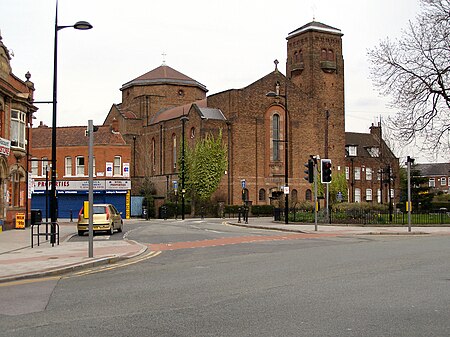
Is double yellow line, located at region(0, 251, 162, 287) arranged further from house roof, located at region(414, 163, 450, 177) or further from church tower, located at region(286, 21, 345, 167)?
house roof, located at region(414, 163, 450, 177)

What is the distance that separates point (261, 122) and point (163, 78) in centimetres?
1972

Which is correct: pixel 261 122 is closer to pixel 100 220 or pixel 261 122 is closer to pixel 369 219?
pixel 369 219

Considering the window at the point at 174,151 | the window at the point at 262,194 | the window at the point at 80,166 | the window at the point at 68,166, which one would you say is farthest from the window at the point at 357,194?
the window at the point at 68,166

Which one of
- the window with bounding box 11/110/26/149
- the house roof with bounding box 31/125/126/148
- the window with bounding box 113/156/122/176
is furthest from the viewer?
the house roof with bounding box 31/125/126/148

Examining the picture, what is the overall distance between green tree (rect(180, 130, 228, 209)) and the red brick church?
3.94 ft

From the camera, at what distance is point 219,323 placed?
26.4 ft

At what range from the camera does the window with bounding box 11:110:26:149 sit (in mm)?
32812

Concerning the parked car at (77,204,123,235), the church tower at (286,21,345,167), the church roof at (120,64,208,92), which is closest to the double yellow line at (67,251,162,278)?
the parked car at (77,204,123,235)

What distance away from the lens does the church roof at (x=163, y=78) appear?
8244 cm

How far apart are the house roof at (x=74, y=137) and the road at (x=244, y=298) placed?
141 ft

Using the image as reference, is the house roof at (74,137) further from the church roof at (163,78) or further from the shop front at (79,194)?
the church roof at (163,78)

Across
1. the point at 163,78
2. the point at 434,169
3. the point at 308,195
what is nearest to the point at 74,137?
the point at 163,78

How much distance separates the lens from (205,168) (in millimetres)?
64125

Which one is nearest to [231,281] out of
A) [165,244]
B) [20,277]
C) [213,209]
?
[20,277]
